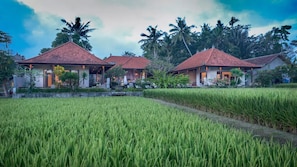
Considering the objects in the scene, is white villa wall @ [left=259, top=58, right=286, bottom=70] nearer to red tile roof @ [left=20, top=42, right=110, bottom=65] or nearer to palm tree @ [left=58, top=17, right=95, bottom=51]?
red tile roof @ [left=20, top=42, right=110, bottom=65]

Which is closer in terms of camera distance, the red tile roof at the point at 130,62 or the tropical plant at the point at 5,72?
the tropical plant at the point at 5,72

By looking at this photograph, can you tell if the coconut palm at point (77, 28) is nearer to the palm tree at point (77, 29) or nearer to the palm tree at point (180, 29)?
the palm tree at point (77, 29)

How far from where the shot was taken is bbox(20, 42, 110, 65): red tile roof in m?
19.1

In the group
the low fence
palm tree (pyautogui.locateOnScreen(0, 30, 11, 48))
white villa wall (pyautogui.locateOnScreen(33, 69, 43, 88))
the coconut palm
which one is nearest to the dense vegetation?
the low fence

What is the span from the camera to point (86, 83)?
20750 millimetres

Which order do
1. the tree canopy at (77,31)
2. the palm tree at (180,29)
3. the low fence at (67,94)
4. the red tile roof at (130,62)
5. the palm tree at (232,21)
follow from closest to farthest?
the low fence at (67,94)
the red tile roof at (130,62)
the tree canopy at (77,31)
the palm tree at (180,29)
the palm tree at (232,21)

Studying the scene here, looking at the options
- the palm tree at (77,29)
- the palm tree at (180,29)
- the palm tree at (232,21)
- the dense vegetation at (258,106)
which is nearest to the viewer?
the dense vegetation at (258,106)

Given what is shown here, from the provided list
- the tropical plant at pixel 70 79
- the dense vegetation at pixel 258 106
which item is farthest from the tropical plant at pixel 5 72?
the dense vegetation at pixel 258 106

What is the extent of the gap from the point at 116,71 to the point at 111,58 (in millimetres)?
9760

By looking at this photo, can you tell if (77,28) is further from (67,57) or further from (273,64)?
(273,64)

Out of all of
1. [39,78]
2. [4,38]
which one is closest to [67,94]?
[39,78]

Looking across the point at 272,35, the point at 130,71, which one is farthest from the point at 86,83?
the point at 272,35

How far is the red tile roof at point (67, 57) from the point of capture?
19.1m

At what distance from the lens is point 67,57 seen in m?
20.3
